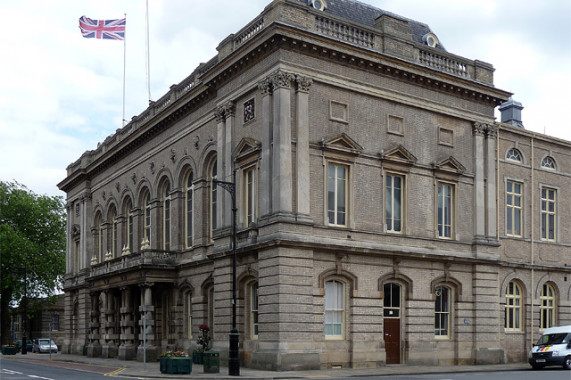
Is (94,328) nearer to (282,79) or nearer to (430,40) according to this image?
(282,79)

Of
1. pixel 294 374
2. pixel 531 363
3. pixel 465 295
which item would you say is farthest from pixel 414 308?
pixel 294 374

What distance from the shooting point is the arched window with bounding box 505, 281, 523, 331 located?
39344 mm

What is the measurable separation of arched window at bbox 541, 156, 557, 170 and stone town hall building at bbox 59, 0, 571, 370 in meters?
0.50

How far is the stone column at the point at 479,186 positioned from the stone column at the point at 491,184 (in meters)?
0.29

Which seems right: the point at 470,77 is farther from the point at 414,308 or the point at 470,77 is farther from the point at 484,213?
the point at 414,308

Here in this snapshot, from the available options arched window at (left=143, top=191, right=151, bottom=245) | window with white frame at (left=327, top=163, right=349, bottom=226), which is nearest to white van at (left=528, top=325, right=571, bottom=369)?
window with white frame at (left=327, top=163, right=349, bottom=226)

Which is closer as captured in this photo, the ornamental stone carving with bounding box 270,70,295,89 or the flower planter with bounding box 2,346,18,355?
the ornamental stone carving with bounding box 270,70,295,89

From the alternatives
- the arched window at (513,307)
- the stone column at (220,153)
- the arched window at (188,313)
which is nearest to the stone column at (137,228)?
the arched window at (188,313)

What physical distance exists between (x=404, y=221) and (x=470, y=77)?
28.4ft

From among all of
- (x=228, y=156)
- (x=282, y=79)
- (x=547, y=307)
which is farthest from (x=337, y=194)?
(x=547, y=307)

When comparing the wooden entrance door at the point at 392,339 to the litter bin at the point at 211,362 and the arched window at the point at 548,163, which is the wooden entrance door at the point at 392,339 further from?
the arched window at the point at 548,163

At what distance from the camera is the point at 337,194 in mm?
32562

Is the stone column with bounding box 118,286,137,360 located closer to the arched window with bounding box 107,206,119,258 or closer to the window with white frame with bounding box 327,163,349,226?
the arched window with bounding box 107,206,119,258

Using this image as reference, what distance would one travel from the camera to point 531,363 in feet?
112
